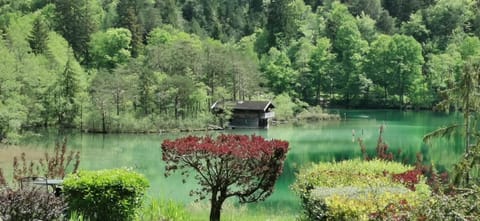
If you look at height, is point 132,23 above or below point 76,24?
above

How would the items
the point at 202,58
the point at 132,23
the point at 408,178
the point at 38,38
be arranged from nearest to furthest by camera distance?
the point at 408,178
the point at 202,58
the point at 38,38
the point at 132,23

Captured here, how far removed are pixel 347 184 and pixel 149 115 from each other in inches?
1809

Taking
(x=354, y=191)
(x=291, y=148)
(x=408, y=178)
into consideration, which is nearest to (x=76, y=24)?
(x=291, y=148)

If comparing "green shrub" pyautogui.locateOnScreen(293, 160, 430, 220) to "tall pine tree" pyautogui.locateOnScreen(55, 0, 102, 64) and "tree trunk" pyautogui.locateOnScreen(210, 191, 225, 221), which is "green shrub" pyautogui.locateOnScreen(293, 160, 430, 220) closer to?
"tree trunk" pyautogui.locateOnScreen(210, 191, 225, 221)

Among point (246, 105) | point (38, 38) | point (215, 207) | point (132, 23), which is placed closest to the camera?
A: point (215, 207)

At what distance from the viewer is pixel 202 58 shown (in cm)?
6594

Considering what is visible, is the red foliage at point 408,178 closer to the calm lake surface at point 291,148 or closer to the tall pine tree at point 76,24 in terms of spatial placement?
the calm lake surface at point 291,148

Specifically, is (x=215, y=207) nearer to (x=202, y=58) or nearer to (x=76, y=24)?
(x=202, y=58)

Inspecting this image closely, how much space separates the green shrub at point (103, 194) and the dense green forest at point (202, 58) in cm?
3411

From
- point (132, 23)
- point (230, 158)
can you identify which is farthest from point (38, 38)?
point (230, 158)

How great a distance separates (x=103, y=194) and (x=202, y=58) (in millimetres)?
57107

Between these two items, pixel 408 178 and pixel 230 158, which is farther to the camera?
pixel 408 178

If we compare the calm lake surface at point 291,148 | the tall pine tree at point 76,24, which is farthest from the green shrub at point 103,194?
the tall pine tree at point 76,24

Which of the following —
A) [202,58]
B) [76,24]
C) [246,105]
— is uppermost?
[76,24]
